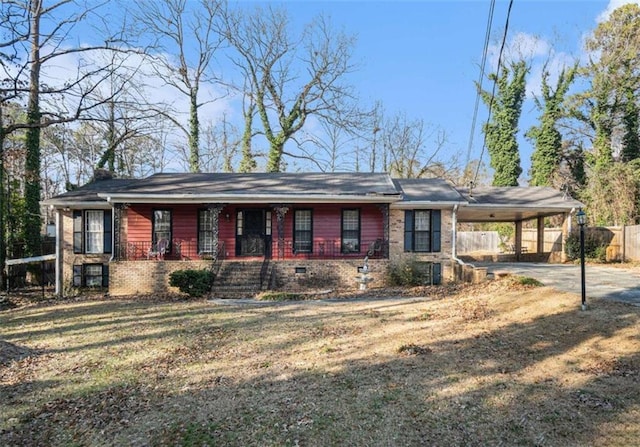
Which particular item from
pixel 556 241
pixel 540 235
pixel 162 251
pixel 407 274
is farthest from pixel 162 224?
pixel 556 241

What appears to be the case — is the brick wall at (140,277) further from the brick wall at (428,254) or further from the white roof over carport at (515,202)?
the white roof over carport at (515,202)

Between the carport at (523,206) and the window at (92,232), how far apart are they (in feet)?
44.9

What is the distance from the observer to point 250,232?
15.4 meters

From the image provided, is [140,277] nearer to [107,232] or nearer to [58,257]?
[107,232]

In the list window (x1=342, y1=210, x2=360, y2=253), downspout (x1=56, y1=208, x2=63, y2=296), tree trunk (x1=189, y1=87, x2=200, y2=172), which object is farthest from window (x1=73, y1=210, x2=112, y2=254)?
tree trunk (x1=189, y1=87, x2=200, y2=172)

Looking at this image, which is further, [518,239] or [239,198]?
[518,239]

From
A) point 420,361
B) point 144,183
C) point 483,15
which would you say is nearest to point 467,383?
point 420,361

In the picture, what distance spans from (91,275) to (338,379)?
1380 cm

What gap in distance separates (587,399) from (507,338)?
2.28 m

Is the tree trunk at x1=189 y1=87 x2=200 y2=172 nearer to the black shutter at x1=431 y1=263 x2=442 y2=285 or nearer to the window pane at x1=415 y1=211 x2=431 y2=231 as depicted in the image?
the window pane at x1=415 y1=211 x2=431 y2=231

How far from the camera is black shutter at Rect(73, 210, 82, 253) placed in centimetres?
1545

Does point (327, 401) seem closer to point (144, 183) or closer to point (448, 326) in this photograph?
point (448, 326)

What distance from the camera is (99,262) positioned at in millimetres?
15414

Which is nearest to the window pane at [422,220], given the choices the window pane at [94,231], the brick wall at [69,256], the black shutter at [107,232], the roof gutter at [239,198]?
the roof gutter at [239,198]
